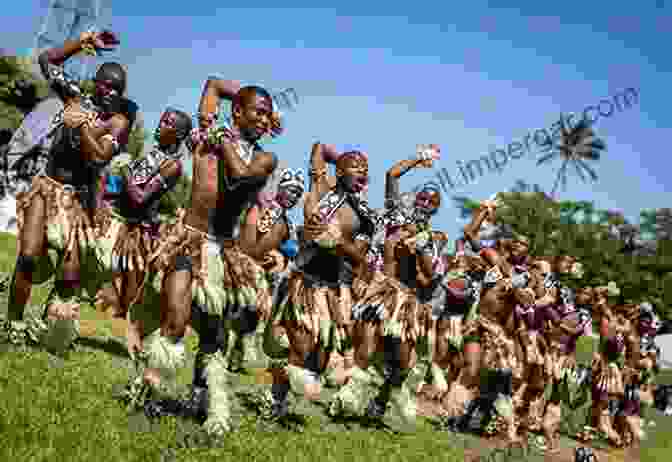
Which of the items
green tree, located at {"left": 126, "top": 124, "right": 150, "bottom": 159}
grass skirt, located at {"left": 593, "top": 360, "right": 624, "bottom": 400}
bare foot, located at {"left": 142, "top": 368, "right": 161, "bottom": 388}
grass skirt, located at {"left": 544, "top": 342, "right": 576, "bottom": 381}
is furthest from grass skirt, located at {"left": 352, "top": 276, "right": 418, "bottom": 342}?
green tree, located at {"left": 126, "top": 124, "right": 150, "bottom": 159}

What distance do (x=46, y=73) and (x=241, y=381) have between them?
158 inches

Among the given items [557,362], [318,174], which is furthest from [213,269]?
[557,362]

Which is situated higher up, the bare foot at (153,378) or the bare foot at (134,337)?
the bare foot at (134,337)

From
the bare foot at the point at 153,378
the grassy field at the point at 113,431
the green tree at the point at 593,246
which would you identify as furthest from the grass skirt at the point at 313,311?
the green tree at the point at 593,246

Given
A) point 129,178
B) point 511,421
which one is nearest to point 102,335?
point 129,178

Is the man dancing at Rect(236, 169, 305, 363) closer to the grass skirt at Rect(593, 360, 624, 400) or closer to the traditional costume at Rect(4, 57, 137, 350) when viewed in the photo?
the traditional costume at Rect(4, 57, 137, 350)

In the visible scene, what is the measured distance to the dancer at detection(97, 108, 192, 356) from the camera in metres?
6.93

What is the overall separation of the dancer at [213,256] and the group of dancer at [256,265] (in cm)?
1

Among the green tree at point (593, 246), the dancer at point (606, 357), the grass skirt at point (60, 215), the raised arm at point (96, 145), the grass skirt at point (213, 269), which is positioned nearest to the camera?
the grass skirt at point (213, 269)

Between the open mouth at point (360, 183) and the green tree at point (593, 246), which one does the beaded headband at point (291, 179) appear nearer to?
the open mouth at point (360, 183)

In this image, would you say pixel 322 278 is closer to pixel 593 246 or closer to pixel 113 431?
pixel 113 431

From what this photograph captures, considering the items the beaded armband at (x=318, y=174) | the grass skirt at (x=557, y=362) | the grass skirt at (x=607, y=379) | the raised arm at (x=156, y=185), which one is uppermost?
the beaded armband at (x=318, y=174)

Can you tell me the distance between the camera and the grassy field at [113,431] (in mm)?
4070

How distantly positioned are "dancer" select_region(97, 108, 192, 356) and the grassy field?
62cm
